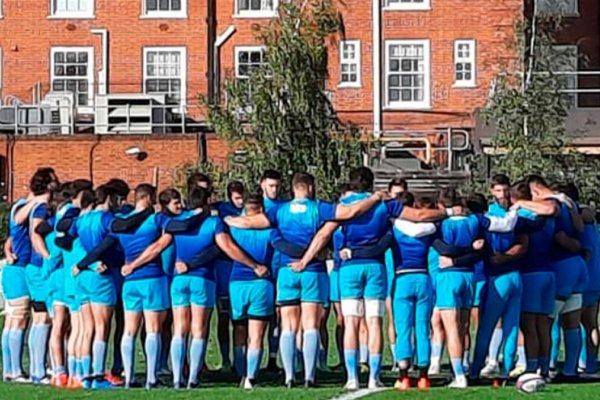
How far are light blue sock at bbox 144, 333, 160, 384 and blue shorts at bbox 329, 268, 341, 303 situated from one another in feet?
6.43

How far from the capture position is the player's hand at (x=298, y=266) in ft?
48.0

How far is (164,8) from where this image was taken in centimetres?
4816

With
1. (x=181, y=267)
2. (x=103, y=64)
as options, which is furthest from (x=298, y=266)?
(x=103, y=64)

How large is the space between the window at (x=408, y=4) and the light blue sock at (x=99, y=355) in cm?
3333

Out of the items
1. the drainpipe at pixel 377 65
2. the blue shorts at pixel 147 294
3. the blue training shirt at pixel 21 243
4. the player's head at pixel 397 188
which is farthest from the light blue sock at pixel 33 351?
the drainpipe at pixel 377 65

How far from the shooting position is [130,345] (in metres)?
14.8

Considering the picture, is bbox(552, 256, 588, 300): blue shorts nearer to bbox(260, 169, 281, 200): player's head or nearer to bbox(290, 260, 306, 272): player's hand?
bbox(290, 260, 306, 272): player's hand

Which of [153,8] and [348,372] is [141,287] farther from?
[153,8]

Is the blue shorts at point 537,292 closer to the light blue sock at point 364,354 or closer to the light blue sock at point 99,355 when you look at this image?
the light blue sock at point 364,354

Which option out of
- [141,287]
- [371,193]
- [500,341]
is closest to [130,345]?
[141,287]

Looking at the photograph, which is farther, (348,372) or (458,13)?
(458,13)

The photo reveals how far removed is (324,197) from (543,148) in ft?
16.9

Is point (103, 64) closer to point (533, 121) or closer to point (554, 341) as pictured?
point (533, 121)

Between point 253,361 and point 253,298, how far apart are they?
0.65 metres
